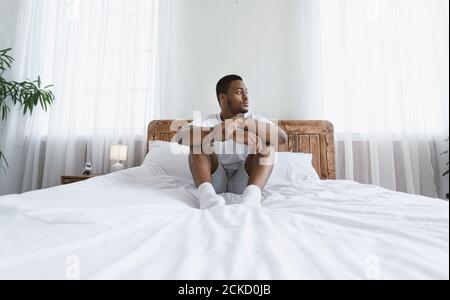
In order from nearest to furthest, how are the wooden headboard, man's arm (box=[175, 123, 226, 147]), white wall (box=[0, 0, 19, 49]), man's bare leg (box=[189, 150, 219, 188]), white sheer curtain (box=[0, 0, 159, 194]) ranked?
man's bare leg (box=[189, 150, 219, 188]) < man's arm (box=[175, 123, 226, 147]) < the wooden headboard < white sheer curtain (box=[0, 0, 159, 194]) < white wall (box=[0, 0, 19, 49])

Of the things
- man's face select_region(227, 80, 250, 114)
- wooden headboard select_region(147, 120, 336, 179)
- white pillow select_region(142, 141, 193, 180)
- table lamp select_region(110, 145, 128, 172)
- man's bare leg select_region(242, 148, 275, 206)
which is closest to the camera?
man's bare leg select_region(242, 148, 275, 206)

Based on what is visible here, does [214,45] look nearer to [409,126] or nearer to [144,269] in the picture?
[409,126]

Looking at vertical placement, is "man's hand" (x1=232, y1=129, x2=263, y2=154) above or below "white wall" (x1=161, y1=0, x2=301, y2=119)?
below

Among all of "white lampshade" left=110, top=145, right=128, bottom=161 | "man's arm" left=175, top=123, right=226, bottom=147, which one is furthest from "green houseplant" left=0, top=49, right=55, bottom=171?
"man's arm" left=175, top=123, right=226, bottom=147

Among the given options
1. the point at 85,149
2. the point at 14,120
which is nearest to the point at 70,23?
the point at 14,120

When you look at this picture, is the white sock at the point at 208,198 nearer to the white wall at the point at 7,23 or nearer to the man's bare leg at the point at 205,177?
the man's bare leg at the point at 205,177

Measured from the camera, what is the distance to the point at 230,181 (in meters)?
1.34

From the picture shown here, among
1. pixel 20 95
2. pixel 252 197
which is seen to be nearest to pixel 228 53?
pixel 20 95

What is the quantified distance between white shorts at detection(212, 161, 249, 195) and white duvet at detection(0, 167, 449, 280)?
0.47 meters

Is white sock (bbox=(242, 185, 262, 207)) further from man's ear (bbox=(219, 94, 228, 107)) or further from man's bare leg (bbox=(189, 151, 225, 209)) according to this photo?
man's ear (bbox=(219, 94, 228, 107))

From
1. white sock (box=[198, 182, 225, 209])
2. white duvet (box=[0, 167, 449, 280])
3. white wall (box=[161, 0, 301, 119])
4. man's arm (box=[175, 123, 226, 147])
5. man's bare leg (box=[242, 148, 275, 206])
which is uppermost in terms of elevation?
white wall (box=[161, 0, 301, 119])

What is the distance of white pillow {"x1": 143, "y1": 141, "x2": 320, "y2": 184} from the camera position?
1.52m

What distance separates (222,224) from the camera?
608 millimetres
